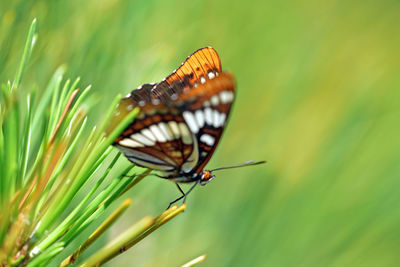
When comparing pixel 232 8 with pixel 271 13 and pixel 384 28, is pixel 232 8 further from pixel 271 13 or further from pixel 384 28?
pixel 384 28

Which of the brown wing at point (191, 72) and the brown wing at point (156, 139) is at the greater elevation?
the brown wing at point (191, 72)

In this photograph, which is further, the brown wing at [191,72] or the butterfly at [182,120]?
the brown wing at [191,72]

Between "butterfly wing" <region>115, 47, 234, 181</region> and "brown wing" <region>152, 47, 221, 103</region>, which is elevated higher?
"brown wing" <region>152, 47, 221, 103</region>

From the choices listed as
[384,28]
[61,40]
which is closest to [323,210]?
[61,40]

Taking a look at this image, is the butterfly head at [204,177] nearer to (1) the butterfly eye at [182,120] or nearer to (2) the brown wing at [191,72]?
(1) the butterfly eye at [182,120]

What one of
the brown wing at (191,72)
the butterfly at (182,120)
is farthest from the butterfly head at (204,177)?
the brown wing at (191,72)

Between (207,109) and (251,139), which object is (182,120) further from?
(251,139)

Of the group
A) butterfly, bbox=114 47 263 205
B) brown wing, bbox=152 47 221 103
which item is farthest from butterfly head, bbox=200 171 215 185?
brown wing, bbox=152 47 221 103

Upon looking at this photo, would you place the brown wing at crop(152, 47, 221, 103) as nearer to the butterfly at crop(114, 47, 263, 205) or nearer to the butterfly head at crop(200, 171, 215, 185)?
the butterfly at crop(114, 47, 263, 205)
